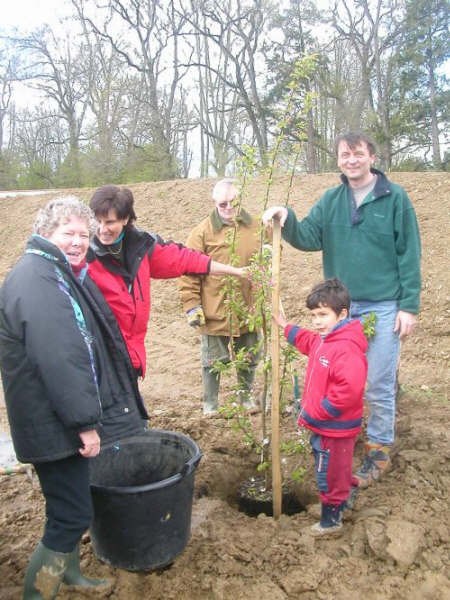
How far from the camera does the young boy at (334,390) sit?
2721mm

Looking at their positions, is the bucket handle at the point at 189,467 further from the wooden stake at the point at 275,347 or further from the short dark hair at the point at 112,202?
the short dark hair at the point at 112,202

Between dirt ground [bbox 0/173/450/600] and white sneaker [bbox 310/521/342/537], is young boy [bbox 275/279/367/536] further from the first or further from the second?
dirt ground [bbox 0/173/450/600]

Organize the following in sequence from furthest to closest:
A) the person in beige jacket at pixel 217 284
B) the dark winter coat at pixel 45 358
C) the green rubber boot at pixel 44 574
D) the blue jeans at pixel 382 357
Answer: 1. the person in beige jacket at pixel 217 284
2. the blue jeans at pixel 382 357
3. the green rubber boot at pixel 44 574
4. the dark winter coat at pixel 45 358

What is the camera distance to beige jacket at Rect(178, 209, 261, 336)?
4.34 metres

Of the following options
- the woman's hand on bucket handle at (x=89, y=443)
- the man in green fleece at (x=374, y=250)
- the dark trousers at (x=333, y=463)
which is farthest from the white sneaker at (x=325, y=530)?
the woman's hand on bucket handle at (x=89, y=443)

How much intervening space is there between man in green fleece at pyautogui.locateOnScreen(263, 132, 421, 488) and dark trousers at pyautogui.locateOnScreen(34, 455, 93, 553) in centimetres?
164

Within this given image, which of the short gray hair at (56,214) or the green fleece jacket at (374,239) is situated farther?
the green fleece jacket at (374,239)

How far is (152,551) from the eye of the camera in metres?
2.68

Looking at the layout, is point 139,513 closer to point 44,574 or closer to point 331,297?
point 44,574

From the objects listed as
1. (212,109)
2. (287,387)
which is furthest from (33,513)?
(212,109)

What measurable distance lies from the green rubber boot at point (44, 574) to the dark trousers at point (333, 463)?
1.33 metres

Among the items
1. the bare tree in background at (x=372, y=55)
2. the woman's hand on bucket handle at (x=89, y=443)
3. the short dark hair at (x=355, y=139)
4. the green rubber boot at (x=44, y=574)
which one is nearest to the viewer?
the woman's hand on bucket handle at (x=89, y=443)

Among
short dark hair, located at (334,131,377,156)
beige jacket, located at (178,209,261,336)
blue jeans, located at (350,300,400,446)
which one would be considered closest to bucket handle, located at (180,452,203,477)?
blue jeans, located at (350,300,400,446)

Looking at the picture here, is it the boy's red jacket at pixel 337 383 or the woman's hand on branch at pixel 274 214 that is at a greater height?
the woman's hand on branch at pixel 274 214
